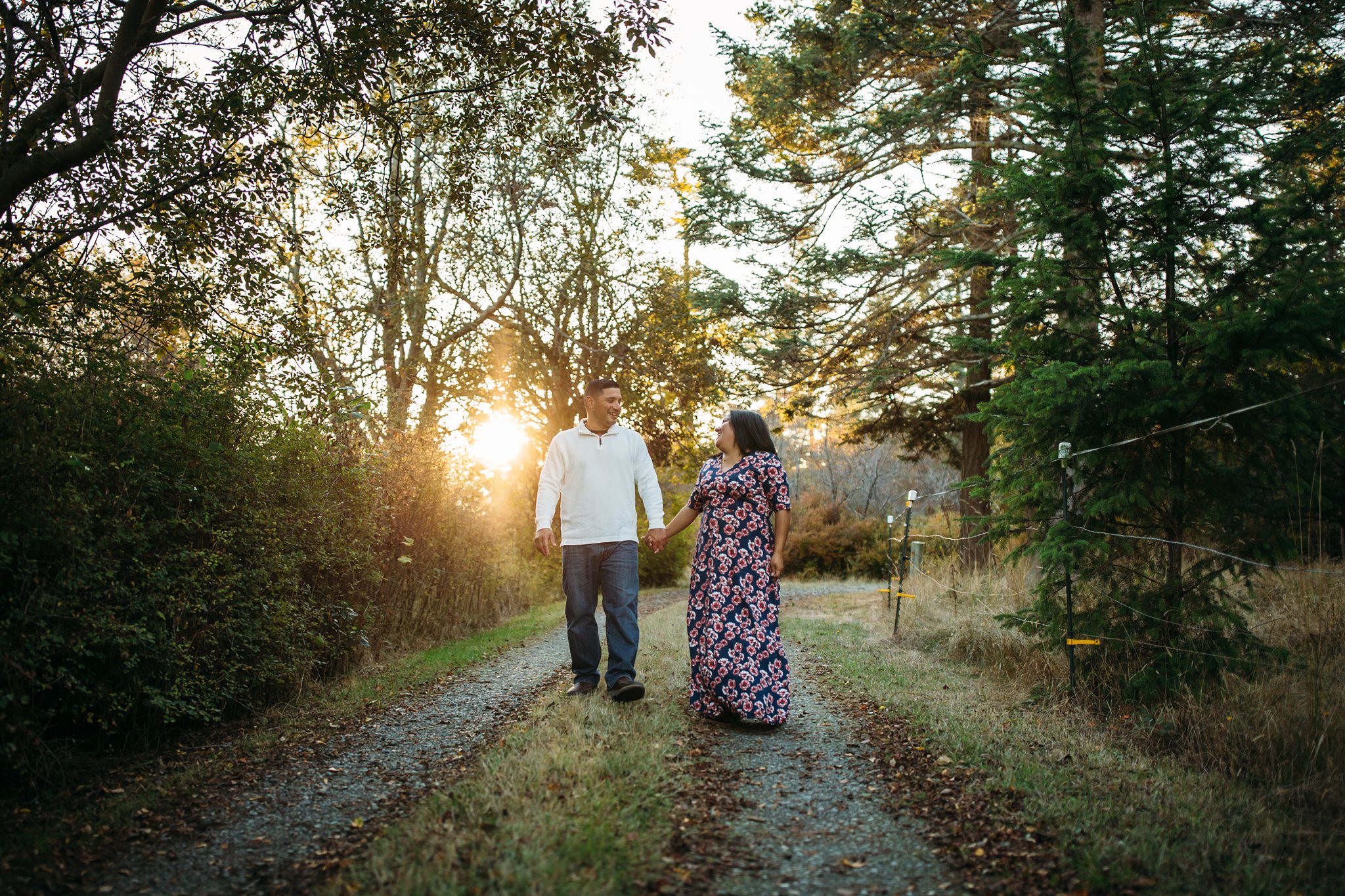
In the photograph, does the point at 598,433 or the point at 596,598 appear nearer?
the point at 596,598

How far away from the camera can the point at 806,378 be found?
13.6 meters

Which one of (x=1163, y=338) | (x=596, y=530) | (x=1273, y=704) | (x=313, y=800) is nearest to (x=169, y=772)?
(x=313, y=800)

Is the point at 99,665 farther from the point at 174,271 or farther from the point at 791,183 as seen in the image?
the point at 791,183

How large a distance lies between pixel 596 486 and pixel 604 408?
52 centimetres

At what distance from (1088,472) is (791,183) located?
9103mm

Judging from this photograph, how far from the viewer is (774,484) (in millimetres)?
4906

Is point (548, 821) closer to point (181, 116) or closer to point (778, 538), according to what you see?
point (778, 538)

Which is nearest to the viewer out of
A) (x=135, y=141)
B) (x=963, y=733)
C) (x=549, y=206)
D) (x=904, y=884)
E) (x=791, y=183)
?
(x=904, y=884)

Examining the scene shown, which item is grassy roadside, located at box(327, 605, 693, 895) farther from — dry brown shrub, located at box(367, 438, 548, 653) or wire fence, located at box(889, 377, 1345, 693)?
dry brown shrub, located at box(367, 438, 548, 653)

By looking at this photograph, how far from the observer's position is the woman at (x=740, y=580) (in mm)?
4602

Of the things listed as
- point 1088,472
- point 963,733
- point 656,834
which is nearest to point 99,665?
point 656,834

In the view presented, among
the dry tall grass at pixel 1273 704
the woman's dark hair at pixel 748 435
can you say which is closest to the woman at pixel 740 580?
the woman's dark hair at pixel 748 435

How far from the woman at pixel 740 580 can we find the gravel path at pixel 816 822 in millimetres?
226

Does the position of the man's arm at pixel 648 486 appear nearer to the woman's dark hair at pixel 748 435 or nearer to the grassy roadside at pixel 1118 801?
the woman's dark hair at pixel 748 435
